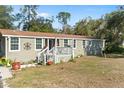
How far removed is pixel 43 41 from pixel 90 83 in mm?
12237

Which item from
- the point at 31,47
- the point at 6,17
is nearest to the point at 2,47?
the point at 31,47

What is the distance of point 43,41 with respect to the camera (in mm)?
23250

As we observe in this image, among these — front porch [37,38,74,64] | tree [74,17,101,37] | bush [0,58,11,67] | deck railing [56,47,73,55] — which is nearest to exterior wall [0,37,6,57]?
bush [0,58,11,67]

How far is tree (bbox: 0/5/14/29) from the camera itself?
4806 cm

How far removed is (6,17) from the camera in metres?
49.4

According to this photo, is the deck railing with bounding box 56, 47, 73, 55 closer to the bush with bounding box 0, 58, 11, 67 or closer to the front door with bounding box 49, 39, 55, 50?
the front door with bounding box 49, 39, 55, 50

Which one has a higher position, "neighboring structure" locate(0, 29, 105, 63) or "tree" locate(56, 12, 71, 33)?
"tree" locate(56, 12, 71, 33)

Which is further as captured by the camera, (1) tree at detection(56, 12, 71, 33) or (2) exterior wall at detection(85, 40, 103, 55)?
(1) tree at detection(56, 12, 71, 33)

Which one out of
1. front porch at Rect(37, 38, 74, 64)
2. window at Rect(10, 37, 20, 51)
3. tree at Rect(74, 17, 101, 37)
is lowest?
front porch at Rect(37, 38, 74, 64)

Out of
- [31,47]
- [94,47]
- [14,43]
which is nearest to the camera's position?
[14,43]

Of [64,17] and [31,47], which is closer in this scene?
[31,47]

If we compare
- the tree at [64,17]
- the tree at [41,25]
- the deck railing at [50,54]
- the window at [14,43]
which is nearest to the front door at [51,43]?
the deck railing at [50,54]

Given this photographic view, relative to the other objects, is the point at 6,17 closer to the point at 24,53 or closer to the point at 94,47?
the point at 94,47

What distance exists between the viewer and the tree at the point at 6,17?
1892 inches
